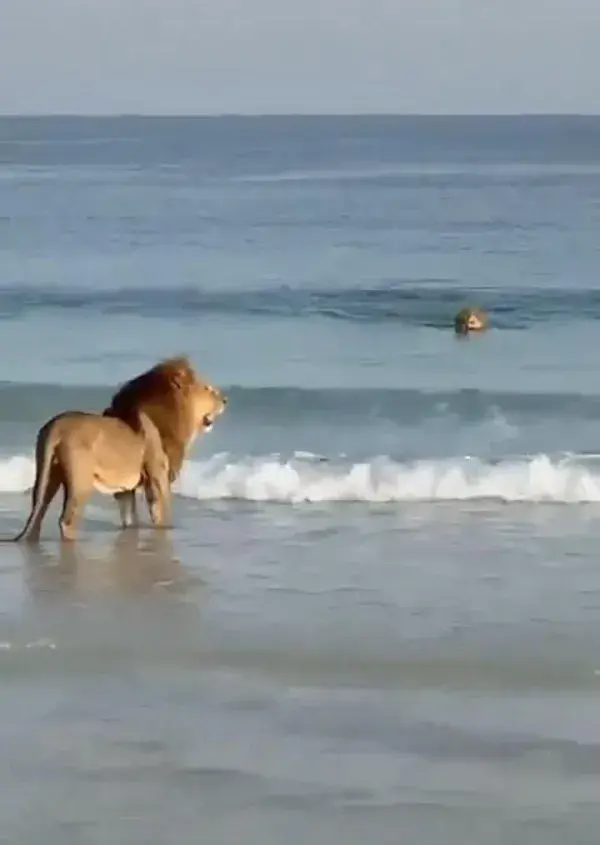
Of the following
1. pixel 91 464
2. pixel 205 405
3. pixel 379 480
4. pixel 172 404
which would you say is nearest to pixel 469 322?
pixel 379 480

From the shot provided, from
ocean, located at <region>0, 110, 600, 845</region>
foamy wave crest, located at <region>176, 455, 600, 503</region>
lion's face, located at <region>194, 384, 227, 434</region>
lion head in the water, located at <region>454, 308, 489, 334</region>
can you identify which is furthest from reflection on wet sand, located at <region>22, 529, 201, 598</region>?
lion head in the water, located at <region>454, 308, 489, 334</region>

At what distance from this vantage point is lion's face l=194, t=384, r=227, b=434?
8883 millimetres

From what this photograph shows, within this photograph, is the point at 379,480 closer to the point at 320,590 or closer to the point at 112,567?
the point at 112,567

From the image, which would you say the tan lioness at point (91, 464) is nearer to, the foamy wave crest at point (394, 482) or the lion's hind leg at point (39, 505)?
the lion's hind leg at point (39, 505)

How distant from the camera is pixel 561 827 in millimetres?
4785

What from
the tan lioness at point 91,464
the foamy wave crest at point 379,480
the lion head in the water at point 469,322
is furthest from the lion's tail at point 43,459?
the lion head in the water at point 469,322

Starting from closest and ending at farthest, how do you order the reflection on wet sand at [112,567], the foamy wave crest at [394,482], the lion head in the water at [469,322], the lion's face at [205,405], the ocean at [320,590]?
the ocean at [320,590] < the reflection on wet sand at [112,567] < the lion's face at [205,405] < the foamy wave crest at [394,482] < the lion head in the water at [469,322]

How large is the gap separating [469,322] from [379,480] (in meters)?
9.47

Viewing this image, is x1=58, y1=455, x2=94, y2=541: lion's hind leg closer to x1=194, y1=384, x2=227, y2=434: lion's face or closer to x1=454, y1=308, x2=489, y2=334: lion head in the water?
x1=194, y1=384, x2=227, y2=434: lion's face

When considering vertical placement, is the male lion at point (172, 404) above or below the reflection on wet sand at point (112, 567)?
above

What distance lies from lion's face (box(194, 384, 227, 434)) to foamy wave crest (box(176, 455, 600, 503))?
89 centimetres

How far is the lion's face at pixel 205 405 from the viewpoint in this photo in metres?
8.88

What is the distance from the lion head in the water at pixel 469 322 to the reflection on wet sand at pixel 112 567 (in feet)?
35.6

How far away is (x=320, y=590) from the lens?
24.1 feet
